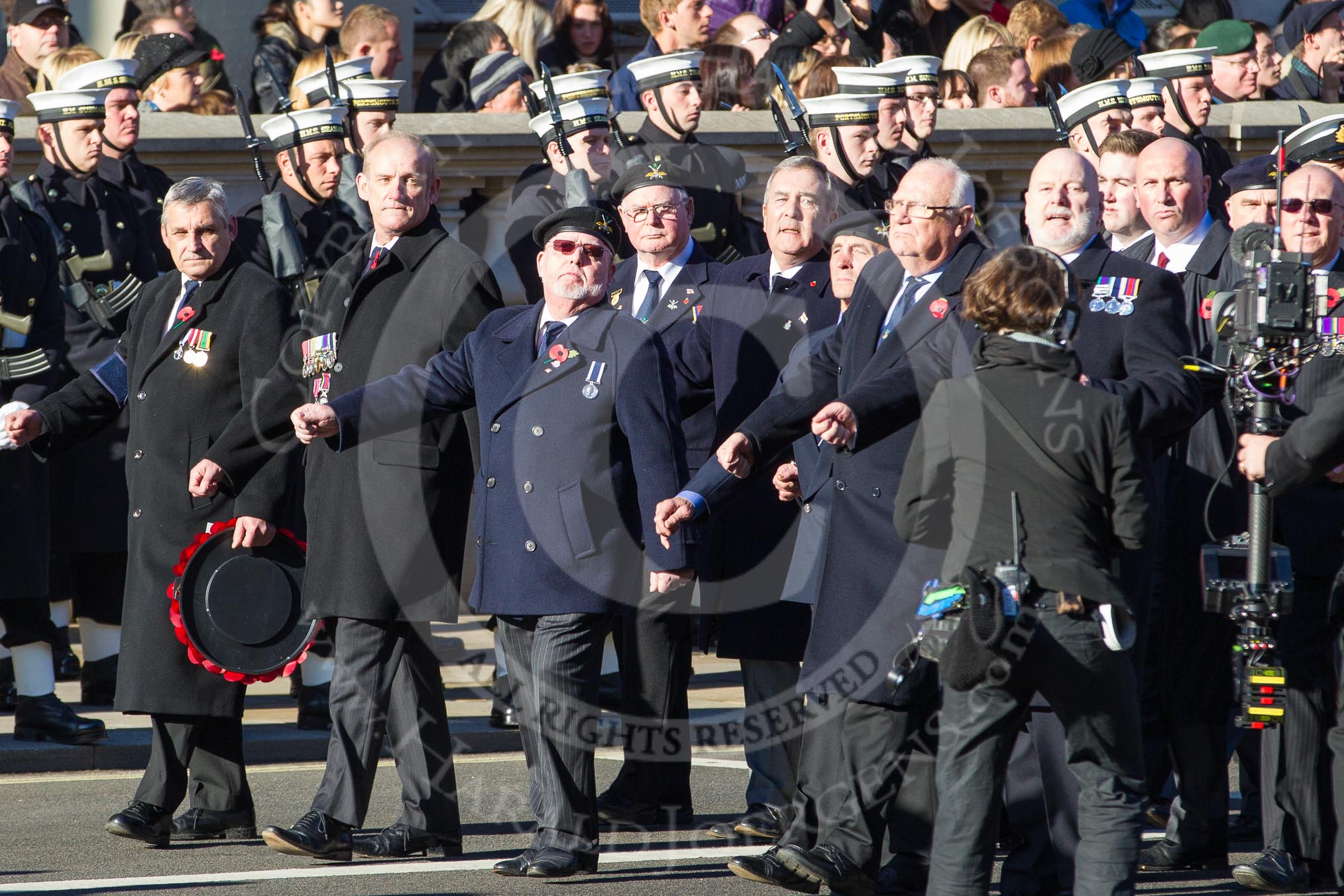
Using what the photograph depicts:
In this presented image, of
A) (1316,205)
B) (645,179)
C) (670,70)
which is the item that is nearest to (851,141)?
(670,70)

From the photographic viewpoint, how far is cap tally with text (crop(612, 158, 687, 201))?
7941 mm

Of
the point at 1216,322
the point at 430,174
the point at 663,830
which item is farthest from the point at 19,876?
the point at 1216,322

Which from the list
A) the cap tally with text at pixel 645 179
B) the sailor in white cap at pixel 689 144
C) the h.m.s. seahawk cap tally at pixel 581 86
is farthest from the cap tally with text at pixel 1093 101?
the cap tally with text at pixel 645 179

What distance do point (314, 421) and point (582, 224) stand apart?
38.8 inches

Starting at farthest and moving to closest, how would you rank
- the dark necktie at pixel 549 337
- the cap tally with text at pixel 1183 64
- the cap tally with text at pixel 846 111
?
the cap tally with text at pixel 1183 64 < the cap tally with text at pixel 846 111 < the dark necktie at pixel 549 337

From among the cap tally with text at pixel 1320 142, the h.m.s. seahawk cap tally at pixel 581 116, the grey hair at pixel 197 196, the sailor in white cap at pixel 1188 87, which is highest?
the sailor in white cap at pixel 1188 87

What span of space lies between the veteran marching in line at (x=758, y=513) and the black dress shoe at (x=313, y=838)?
21 millimetres

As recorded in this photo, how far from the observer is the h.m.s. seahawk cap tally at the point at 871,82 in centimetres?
957

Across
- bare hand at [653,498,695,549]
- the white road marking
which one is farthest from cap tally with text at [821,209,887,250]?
the white road marking

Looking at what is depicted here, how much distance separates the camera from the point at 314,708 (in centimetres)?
897

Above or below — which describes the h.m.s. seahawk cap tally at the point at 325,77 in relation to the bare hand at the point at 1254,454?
above

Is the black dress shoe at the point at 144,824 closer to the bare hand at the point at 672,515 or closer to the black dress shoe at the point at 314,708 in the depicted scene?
the black dress shoe at the point at 314,708

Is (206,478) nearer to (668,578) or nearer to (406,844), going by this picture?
(406,844)

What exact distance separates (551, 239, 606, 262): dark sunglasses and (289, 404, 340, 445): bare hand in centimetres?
83
